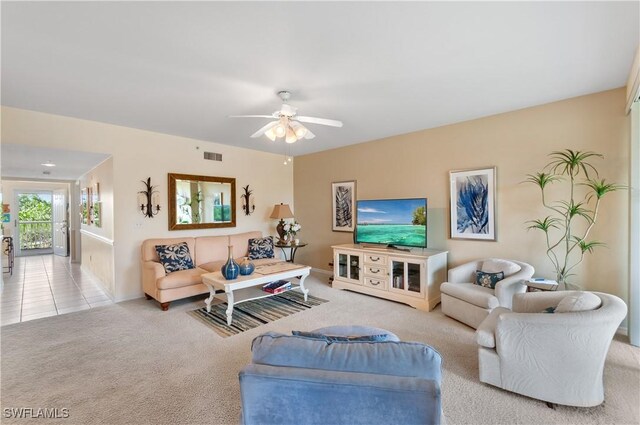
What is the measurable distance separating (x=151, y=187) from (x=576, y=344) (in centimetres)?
539

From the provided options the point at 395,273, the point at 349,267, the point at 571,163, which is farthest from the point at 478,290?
the point at 349,267

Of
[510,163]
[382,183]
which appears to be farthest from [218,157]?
[510,163]

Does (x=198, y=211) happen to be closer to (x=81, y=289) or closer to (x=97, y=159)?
(x=97, y=159)

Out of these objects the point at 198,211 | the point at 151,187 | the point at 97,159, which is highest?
the point at 97,159

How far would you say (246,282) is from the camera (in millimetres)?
3496

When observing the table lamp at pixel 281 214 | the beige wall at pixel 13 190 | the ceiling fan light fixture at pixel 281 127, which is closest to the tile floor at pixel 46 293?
the beige wall at pixel 13 190

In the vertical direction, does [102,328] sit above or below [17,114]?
below

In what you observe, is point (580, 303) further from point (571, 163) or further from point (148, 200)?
point (148, 200)

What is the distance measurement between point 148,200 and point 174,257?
3.58 feet

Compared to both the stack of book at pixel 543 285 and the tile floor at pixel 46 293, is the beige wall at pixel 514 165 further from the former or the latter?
the tile floor at pixel 46 293

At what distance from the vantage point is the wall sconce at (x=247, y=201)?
5793 mm

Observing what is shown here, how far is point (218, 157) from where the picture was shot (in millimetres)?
5367

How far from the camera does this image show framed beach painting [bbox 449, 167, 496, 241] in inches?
149

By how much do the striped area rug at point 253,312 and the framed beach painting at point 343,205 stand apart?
68.2 inches
